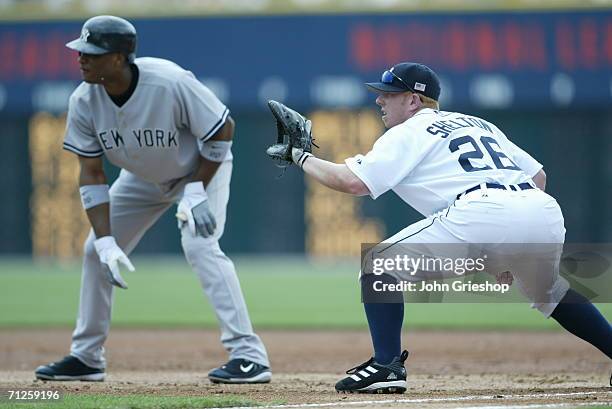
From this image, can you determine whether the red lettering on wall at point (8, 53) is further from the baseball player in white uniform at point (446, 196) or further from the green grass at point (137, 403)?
the green grass at point (137, 403)

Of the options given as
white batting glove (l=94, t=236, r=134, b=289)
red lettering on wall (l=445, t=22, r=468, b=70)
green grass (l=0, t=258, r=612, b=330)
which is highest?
red lettering on wall (l=445, t=22, r=468, b=70)

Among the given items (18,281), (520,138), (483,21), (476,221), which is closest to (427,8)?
(483,21)

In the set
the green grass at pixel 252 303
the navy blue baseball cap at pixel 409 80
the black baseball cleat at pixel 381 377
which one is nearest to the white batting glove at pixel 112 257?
the black baseball cleat at pixel 381 377

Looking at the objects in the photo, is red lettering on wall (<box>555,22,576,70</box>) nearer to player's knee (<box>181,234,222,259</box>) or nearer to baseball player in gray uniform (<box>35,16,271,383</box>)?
baseball player in gray uniform (<box>35,16,271,383</box>)

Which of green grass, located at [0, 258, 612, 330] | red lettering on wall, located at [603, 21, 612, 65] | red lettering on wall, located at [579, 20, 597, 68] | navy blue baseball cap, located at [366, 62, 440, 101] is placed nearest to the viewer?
navy blue baseball cap, located at [366, 62, 440, 101]

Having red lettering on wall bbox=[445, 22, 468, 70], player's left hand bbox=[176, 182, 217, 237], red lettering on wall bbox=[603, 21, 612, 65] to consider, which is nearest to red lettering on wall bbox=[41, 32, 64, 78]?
red lettering on wall bbox=[445, 22, 468, 70]

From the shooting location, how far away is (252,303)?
11.4m

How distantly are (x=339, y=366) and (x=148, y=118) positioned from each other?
6.82 feet

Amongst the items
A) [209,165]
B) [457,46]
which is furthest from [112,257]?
[457,46]

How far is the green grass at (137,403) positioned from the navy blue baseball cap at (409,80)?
150 cm

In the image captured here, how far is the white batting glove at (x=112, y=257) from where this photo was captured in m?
5.37

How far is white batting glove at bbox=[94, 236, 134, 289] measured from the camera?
17.6 feet

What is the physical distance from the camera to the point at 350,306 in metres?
11.3

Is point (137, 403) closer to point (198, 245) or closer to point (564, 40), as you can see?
point (198, 245)
